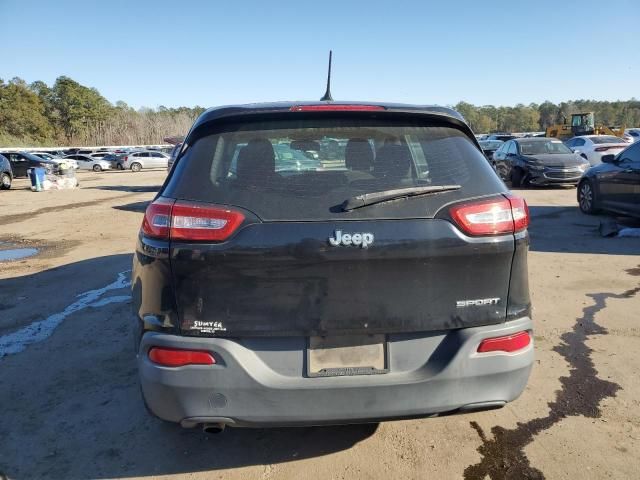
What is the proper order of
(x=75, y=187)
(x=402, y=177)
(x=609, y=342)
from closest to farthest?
(x=402, y=177)
(x=609, y=342)
(x=75, y=187)

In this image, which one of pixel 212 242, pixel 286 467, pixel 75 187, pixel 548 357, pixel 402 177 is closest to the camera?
pixel 212 242

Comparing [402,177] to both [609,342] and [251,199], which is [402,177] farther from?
[609,342]

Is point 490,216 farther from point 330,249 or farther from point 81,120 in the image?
point 81,120

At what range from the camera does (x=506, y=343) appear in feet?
7.58

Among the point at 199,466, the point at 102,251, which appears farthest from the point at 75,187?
the point at 199,466

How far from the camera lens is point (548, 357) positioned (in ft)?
12.7

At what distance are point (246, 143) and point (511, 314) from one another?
1492 millimetres

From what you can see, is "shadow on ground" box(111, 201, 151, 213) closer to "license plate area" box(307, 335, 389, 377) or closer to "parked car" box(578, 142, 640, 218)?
"parked car" box(578, 142, 640, 218)

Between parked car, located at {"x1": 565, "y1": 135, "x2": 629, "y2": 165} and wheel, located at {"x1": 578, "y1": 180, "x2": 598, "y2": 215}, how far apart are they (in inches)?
344

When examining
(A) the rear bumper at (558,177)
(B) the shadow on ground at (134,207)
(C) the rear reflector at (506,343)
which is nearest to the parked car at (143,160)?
(B) the shadow on ground at (134,207)

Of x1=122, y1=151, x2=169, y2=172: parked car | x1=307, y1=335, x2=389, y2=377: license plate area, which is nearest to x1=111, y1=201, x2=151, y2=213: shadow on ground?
x1=307, y1=335, x2=389, y2=377: license plate area

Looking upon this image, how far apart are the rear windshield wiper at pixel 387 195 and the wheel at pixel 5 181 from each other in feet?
80.8

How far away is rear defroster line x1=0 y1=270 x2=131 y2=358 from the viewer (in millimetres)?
4348

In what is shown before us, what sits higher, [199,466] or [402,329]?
[402,329]
